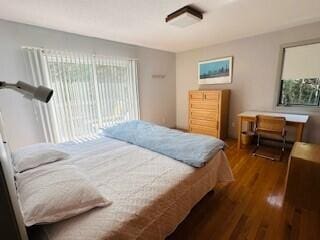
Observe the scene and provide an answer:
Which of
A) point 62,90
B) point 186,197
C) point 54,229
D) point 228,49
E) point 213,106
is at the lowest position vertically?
point 186,197

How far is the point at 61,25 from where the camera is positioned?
7.82ft

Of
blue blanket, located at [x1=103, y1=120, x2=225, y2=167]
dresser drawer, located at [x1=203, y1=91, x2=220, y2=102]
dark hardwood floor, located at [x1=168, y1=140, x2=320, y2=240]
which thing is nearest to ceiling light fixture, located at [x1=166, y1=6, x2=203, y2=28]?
blue blanket, located at [x1=103, y1=120, x2=225, y2=167]

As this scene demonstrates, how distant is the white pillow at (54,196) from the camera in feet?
2.75

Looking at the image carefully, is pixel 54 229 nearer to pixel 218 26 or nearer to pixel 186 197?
pixel 186 197

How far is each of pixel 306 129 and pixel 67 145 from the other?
3.94m

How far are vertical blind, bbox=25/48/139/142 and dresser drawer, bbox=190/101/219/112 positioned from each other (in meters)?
1.41

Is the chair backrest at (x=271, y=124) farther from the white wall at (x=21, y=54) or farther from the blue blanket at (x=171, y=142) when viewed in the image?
the white wall at (x=21, y=54)

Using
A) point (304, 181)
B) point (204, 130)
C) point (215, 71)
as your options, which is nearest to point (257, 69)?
point (215, 71)

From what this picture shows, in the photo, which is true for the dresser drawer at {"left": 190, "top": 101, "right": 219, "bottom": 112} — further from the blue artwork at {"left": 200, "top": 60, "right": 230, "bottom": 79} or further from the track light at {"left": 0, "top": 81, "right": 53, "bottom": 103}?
the track light at {"left": 0, "top": 81, "right": 53, "bottom": 103}

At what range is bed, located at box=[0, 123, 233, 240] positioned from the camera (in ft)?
2.89

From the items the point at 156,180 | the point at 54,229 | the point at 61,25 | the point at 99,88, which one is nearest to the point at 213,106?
the point at 99,88

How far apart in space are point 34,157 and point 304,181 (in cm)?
260

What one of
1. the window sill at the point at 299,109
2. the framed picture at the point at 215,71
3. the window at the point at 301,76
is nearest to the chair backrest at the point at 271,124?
the window sill at the point at 299,109

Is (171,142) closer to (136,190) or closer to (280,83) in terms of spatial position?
(136,190)
